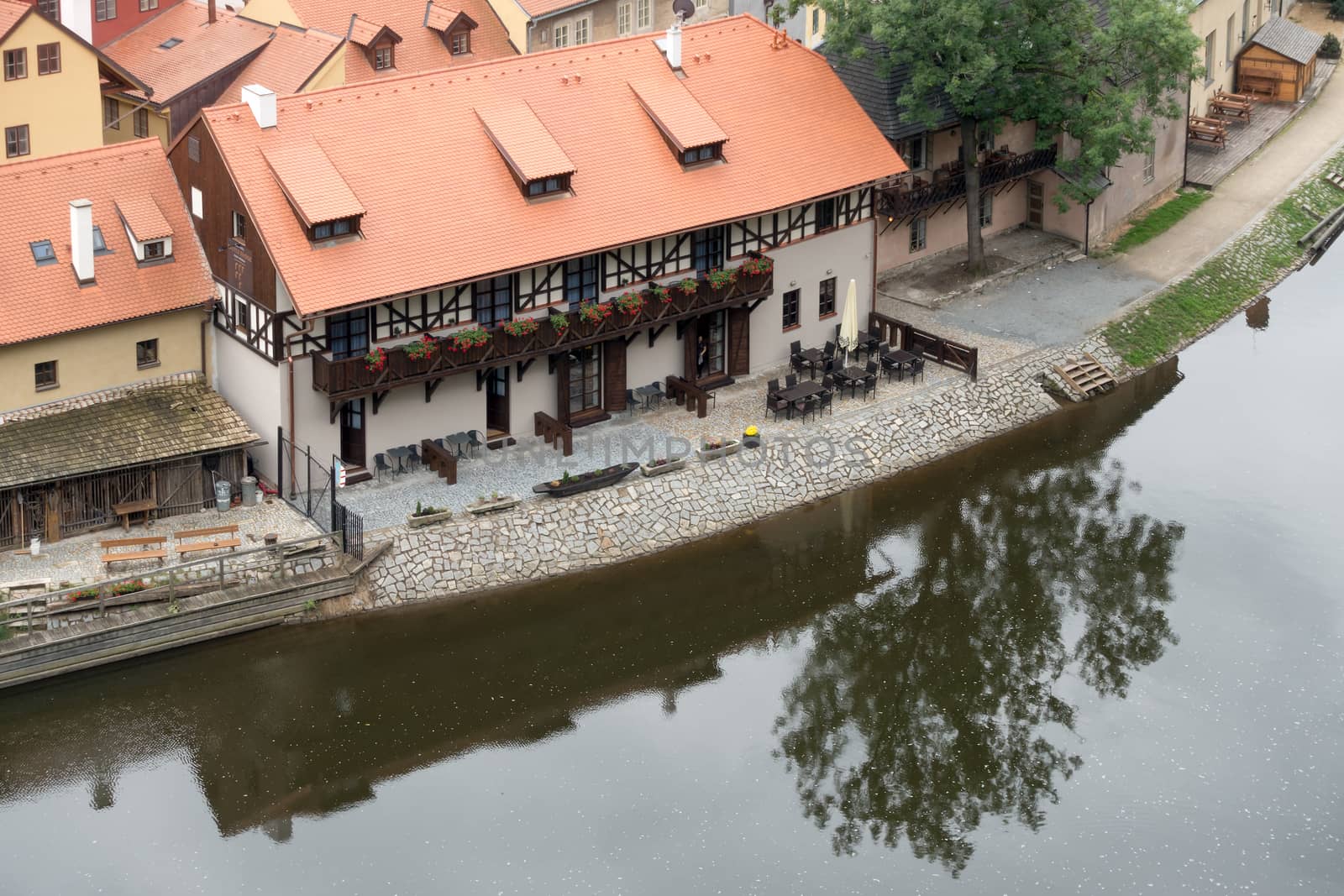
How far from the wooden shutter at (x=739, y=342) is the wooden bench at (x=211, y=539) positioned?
17603 millimetres

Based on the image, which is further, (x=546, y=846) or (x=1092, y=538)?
(x=1092, y=538)

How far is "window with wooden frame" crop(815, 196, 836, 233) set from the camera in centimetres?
7025

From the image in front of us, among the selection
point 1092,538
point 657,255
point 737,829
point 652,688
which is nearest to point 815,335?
point 657,255

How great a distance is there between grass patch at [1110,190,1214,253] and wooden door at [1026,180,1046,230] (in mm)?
2855

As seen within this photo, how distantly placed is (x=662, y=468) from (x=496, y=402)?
5.42 m

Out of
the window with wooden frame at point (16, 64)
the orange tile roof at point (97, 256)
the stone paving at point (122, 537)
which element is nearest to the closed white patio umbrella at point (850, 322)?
the stone paving at point (122, 537)

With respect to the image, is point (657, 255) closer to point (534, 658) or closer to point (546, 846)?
point (534, 658)

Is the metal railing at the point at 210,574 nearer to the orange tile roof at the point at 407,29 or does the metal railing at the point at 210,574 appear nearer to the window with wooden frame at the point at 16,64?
the window with wooden frame at the point at 16,64

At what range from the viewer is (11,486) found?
57.6 m

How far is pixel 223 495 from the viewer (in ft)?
200

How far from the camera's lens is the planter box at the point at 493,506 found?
6150 cm

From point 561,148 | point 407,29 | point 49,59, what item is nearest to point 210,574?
point 561,148

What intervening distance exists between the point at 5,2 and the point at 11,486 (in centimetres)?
2022

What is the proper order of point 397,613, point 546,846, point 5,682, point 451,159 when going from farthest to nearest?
point 451,159, point 397,613, point 5,682, point 546,846
